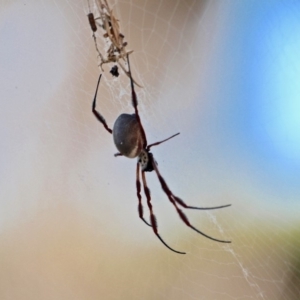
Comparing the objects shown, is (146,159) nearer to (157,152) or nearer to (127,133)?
(127,133)

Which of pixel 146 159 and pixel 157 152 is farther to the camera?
pixel 157 152

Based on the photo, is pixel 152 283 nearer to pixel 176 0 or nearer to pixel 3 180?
pixel 3 180

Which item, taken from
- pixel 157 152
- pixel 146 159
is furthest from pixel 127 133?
pixel 157 152

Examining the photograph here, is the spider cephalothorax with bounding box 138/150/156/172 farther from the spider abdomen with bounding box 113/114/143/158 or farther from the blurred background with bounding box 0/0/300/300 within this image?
the blurred background with bounding box 0/0/300/300

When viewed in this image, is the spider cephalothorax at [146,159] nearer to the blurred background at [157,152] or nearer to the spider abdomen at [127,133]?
the spider abdomen at [127,133]

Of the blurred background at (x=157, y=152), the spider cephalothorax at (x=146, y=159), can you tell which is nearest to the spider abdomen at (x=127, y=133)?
the spider cephalothorax at (x=146, y=159)

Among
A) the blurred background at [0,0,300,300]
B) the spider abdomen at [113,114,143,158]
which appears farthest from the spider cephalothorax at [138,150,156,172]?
the blurred background at [0,0,300,300]
